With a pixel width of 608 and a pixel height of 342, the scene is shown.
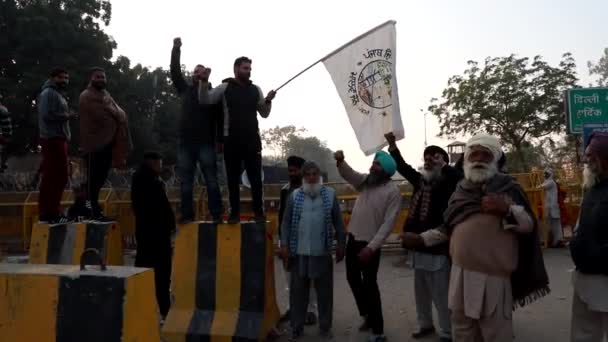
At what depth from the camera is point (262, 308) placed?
4977 mm

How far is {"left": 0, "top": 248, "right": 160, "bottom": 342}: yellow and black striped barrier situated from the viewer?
9.34 ft

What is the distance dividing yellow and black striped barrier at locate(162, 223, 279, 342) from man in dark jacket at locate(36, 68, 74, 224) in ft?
5.04

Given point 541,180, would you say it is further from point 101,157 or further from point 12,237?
point 12,237

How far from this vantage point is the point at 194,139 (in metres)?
5.36

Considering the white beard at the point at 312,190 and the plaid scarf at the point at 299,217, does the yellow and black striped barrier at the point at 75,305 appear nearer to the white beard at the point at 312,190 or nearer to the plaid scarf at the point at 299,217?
the plaid scarf at the point at 299,217

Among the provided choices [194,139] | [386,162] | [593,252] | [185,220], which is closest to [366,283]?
[386,162]

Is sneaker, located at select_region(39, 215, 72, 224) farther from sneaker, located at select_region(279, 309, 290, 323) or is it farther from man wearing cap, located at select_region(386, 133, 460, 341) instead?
man wearing cap, located at select_region(386, 133, 460, 341)

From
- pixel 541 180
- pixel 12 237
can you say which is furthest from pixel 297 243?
pixel 12 237

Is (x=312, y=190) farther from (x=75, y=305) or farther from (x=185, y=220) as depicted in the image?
(x=75, y=305)

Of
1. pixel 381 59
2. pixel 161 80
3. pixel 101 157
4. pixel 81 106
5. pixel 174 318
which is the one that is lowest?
pixel 174 318

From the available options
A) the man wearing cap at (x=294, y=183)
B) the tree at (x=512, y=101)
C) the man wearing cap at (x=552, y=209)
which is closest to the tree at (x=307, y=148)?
the tree at (x=512, y=101)

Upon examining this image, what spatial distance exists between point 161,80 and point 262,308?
30.2 metres

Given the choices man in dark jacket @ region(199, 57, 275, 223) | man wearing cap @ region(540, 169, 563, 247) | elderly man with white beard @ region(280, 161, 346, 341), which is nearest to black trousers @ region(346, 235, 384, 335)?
elderly man with white beard @ region(280, 161, 346, 341)

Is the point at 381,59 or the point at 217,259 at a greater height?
the point at 381,59
